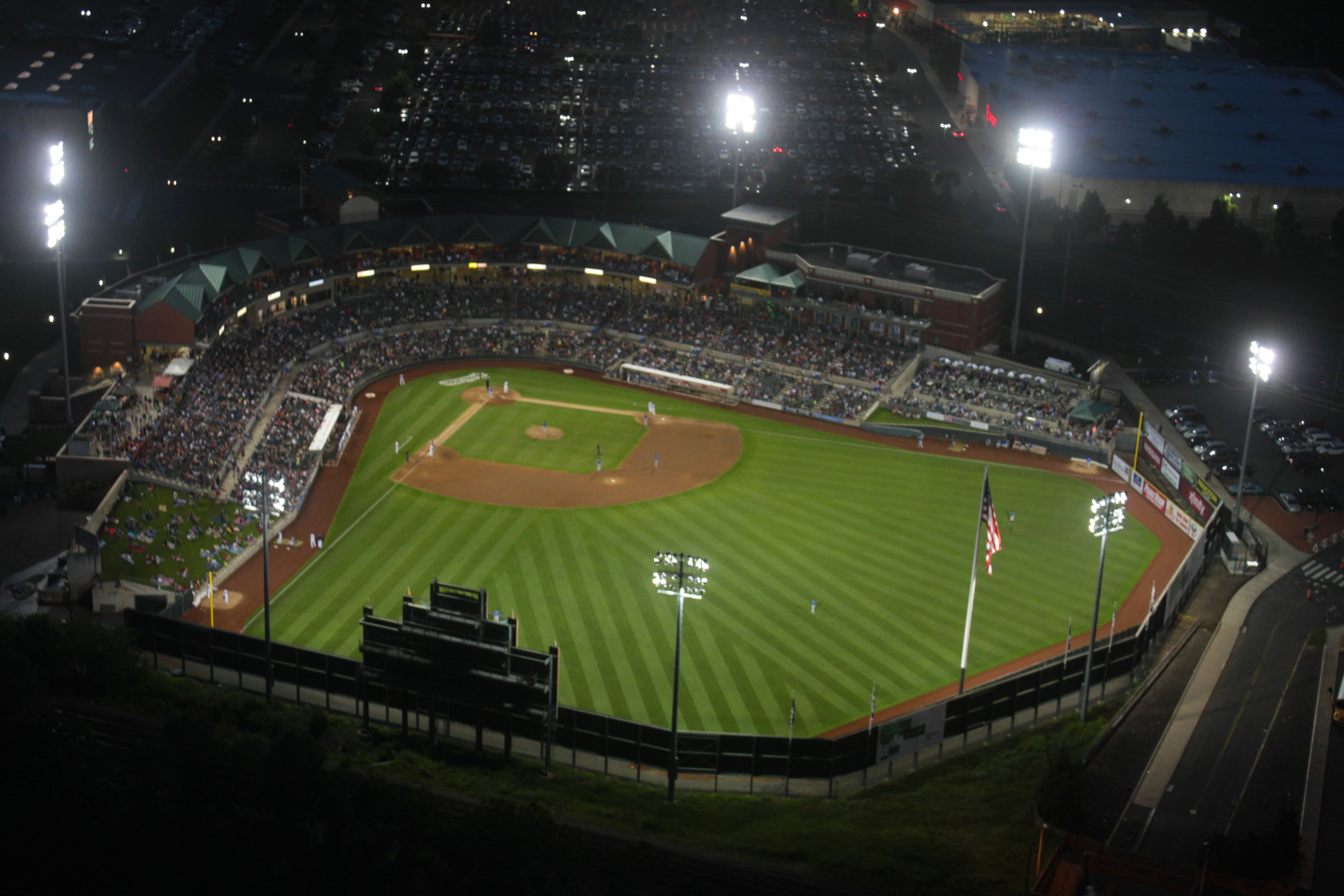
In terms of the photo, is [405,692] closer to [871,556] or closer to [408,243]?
[871,556]

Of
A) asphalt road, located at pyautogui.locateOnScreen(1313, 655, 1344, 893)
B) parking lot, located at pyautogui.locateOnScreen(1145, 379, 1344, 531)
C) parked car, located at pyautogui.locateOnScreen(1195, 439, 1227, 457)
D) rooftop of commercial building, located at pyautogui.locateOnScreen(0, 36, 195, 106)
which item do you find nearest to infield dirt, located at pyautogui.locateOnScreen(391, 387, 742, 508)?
parked car, located at pyautogui.locateOnScreen(1195, 439, 1227, 457)

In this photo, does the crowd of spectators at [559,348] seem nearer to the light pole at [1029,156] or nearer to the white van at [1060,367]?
the white van at [1060,367]

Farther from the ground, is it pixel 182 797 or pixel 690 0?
pixel 690 0

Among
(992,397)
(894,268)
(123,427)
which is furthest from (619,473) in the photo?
(894,268)

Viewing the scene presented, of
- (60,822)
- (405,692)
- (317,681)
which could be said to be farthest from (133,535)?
(60,822)

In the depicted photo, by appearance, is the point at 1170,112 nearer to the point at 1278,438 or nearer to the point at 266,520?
the point at 1278,438

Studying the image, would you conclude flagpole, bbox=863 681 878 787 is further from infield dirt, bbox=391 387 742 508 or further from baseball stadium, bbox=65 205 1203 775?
infield dirt, bbox=391 387 742 508

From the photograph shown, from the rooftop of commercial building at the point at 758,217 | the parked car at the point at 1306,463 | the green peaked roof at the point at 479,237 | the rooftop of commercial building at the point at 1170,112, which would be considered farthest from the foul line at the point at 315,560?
the rooftop of commercial building at the point at 1170,112
